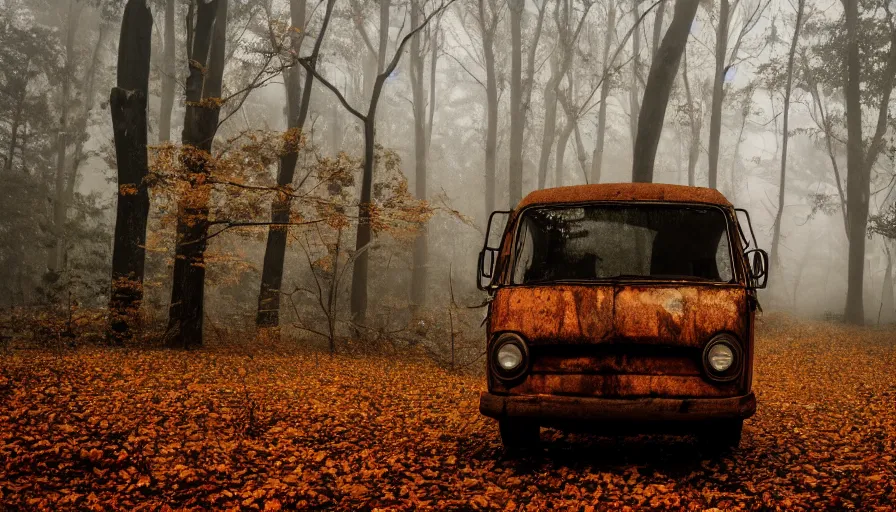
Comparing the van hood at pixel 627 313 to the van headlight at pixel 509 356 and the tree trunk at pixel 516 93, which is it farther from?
the tree trunk at pixel 516 93

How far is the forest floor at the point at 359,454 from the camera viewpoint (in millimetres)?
4305

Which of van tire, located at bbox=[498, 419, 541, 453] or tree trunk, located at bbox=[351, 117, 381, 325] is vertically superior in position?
tree trunk, located at bbox=[351, 117, 381, 325]

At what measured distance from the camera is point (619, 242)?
537 centimetres

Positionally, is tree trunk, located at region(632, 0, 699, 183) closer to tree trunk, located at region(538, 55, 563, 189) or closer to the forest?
the forest

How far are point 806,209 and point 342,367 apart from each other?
7321 centimetres

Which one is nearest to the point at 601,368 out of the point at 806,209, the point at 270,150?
the point at 270,150

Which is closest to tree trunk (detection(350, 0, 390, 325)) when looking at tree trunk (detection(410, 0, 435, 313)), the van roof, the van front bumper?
the van roof

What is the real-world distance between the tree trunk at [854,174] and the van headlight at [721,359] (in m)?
23.2

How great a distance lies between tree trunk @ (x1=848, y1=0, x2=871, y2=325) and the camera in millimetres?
23562

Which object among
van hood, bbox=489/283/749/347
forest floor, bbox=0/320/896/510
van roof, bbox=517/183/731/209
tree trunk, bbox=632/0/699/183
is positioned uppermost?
tree trunk, bbox=632/0/699/183

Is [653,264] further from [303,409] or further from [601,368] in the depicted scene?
[303,409]

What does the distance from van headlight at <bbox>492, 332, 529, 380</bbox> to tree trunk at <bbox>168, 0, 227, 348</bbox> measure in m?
7.12

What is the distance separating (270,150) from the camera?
12383 mm

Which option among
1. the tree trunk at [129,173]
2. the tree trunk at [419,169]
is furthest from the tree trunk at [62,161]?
the tree trunk at [419,169]
